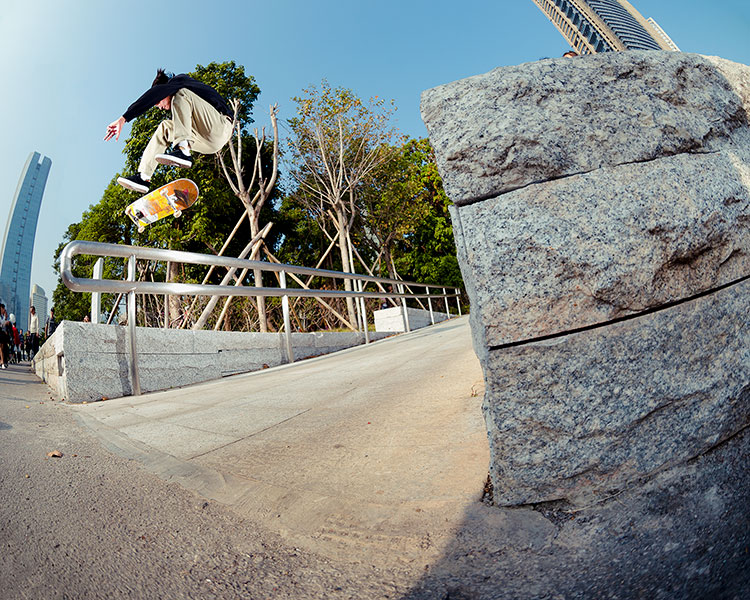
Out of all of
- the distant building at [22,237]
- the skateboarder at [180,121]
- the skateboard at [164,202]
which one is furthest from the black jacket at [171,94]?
the distant building at [22,237]

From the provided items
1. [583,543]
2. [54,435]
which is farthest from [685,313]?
[54,435]

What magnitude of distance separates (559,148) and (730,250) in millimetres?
745

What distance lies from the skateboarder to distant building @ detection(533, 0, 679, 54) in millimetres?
76762

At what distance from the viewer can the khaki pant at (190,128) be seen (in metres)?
5.82

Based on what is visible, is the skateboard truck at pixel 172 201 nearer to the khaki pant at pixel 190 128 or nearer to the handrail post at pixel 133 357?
the khaki pant at pixel 190 128

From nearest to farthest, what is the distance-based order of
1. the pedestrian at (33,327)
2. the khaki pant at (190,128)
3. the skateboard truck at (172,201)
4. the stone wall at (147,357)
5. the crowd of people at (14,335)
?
the stone wall at (147,357) → the khaki pant at (190,128) → the skateboard truck at (172,201) → the crowd of people at (14,335) → the pedestrian at (33,327)

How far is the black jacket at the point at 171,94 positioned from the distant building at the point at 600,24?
3024 inches

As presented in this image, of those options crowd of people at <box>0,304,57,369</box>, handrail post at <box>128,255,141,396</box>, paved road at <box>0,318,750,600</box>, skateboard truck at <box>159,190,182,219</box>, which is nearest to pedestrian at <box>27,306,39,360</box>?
crowd of people at <box>0,304,57,369</box>

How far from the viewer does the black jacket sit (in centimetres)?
500

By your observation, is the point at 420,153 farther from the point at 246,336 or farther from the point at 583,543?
the point at 583,543

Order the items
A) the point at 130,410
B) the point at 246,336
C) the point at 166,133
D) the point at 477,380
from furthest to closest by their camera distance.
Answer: the point at 166,133 < the point at 246,336 < the point at 130,410 < the point at 477,380

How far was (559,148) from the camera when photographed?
1606 millimetres

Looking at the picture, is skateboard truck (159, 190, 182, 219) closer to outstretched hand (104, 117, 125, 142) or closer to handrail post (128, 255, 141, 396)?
outstretched hand (104, 117, 125, 142)

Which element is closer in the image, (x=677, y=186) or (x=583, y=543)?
(x=583, y=543)
